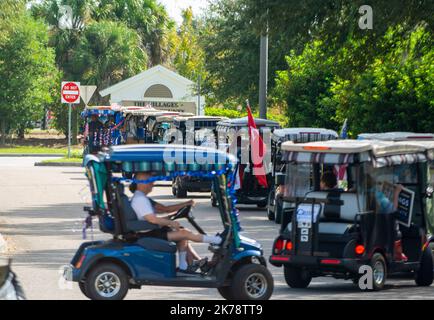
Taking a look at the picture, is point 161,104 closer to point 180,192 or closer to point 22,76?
point 22,76

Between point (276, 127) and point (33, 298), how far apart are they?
635 inches

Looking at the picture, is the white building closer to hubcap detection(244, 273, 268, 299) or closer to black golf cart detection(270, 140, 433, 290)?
black golf cart detection(270, 140, 433, 290)

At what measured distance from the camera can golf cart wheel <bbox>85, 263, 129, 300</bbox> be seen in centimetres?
1236

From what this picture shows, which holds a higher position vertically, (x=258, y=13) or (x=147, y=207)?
(x=258, y=13)

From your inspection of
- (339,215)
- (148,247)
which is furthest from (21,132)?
(148,247)

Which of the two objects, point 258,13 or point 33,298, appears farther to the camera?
point 258,13

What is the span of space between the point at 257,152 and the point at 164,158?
14.6 metres

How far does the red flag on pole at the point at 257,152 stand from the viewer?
2714 cm

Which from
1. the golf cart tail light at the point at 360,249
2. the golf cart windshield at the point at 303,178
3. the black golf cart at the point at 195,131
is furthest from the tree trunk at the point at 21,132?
the golf cart tail light at the point at 360,249

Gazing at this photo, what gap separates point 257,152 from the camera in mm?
27266

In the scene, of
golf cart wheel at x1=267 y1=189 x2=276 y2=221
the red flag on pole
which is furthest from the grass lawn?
golf cart wheel at x1=267 y1=189 x2=276 y2=221

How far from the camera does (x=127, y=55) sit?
69000 millimetres

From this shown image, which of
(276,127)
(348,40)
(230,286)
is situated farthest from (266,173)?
(230,286)

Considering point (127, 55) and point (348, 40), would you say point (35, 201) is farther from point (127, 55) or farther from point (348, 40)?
point (127, 55)
